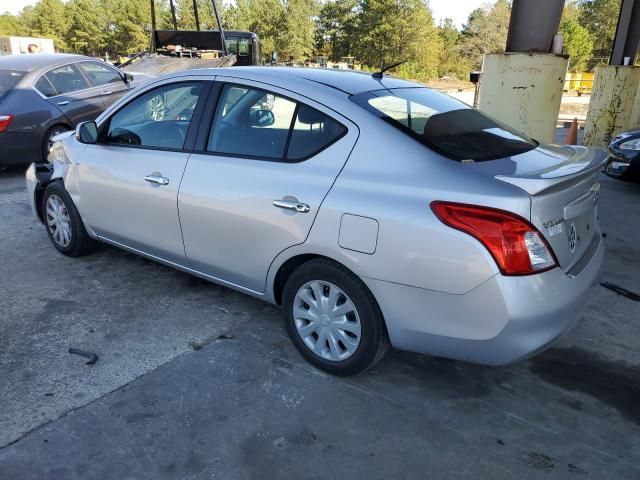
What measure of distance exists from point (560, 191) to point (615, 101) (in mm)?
9565

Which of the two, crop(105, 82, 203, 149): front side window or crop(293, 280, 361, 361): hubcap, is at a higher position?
crop(105, 82, 203, 149): front side window

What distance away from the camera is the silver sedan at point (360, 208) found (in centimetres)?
227

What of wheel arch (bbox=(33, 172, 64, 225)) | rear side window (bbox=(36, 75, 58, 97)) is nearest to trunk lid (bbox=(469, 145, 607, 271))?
wheel arch (bbox=(33, 172, 64, 225))

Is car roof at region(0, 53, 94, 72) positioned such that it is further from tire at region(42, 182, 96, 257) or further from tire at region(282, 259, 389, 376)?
tire at region(282, 259, 389, 376)

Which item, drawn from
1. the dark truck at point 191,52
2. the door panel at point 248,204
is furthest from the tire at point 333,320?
the dark truck at point 191,52

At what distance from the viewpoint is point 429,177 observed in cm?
239

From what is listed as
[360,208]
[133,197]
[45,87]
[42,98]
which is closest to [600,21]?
[45,87]

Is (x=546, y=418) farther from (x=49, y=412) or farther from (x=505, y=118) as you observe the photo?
(x=505, y=118)

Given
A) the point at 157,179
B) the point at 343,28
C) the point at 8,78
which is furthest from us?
the point at 343,28

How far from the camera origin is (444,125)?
2.86m

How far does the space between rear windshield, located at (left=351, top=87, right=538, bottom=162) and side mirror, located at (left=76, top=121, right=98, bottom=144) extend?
2150mm

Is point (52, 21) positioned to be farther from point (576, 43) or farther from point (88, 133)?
point (88, 133)

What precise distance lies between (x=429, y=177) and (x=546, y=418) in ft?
4.37

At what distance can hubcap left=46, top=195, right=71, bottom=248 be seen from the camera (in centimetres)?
438
